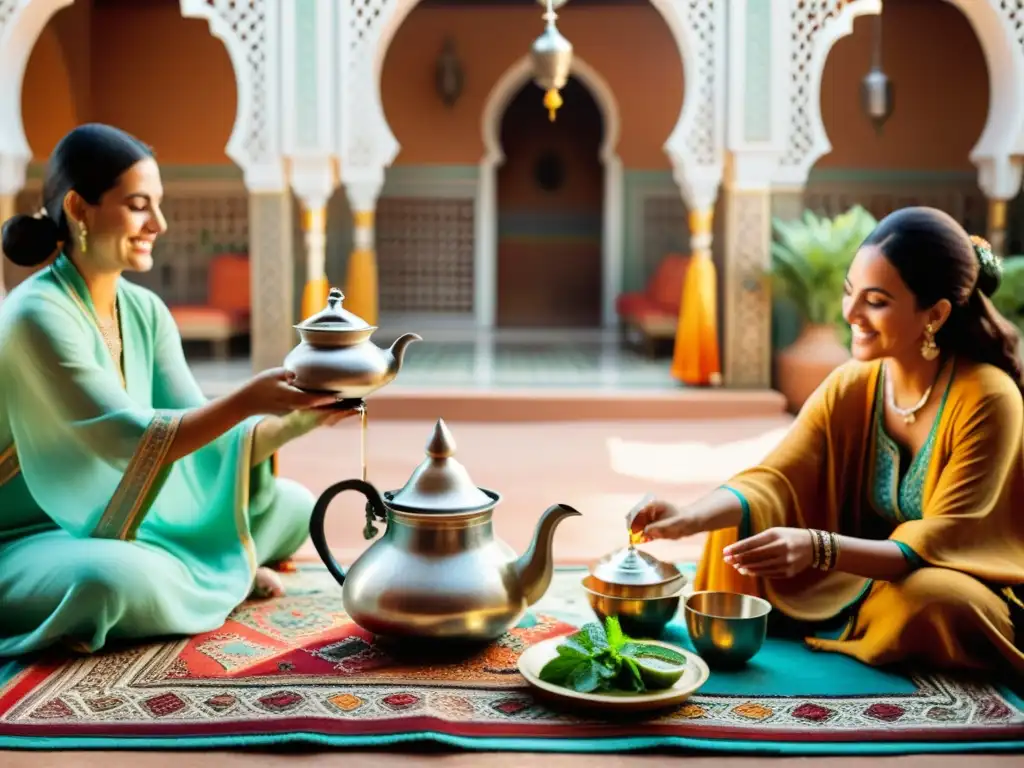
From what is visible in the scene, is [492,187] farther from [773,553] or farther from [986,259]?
[773,553]

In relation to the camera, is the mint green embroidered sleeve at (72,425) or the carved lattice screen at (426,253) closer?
the mint green embroidered sleeve at (72,425)

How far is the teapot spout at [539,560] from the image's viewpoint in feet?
9.54

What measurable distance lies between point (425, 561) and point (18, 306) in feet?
4.00

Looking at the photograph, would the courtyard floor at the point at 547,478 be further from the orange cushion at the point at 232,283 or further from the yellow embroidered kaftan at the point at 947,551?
the orange cushion at the point at 232,283

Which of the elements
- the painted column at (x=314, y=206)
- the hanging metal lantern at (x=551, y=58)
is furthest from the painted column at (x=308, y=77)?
the hanging metal lantern at (x=551, y=58)

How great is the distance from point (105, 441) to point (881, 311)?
189cm

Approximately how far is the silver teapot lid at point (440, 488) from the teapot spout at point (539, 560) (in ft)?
0.45

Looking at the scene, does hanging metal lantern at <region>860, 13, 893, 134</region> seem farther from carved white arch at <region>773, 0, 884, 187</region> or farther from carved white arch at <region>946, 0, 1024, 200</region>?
carved white arch at <region>773, 0, 884, 187</region>

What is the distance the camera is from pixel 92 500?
10.1 feet

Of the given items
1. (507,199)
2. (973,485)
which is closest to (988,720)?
(973,485)

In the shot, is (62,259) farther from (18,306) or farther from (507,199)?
(507,199)

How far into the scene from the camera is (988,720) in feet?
8.41

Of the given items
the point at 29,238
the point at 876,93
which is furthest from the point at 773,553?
the point at 876,93

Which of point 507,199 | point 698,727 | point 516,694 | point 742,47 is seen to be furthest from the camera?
point 507,199
